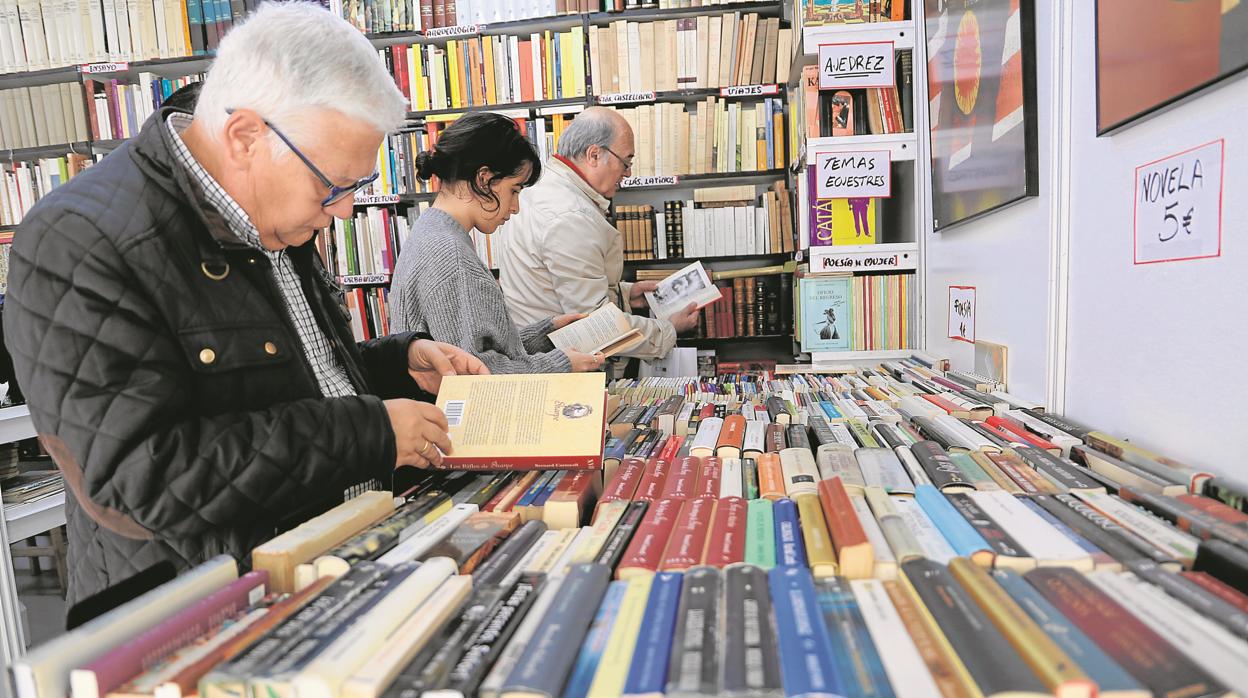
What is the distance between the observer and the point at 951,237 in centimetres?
205

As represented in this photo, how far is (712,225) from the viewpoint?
371cm

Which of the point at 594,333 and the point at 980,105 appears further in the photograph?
the point at 594,333

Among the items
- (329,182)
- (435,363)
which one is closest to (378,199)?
(435,363)

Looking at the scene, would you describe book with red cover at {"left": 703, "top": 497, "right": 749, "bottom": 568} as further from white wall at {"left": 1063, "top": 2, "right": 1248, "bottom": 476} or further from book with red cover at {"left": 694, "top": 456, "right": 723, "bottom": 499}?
white wall at {"left": 1063, "top": 2, "right": 1248, "bottom": 476}

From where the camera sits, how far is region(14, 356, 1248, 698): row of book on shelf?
1.60 ft

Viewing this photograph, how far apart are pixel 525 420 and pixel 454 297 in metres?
0.72

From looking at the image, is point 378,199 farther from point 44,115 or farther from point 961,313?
point 961,313

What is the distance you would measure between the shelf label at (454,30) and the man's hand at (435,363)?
9.17 ft

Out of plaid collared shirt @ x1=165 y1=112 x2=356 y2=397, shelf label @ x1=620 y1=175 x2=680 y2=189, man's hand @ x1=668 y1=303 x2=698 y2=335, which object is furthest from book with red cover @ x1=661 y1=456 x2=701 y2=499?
shelf label @ x1=620 y1=175 x2=680 y2=189

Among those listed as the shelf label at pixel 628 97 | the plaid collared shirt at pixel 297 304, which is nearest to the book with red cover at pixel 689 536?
the plaid collared shirt at pixel 297 304

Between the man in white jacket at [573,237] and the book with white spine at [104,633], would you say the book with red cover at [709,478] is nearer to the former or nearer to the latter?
the book with white spine at [104,633]

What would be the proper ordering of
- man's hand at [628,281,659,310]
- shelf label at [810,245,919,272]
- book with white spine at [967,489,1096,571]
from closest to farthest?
book with white spine at [967,489,1096,571] → shelf label at [810,245,919,272] → man's hand at [628,281,659,310]

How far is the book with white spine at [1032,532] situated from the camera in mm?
637

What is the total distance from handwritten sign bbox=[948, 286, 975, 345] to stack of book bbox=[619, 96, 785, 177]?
185 centimetres
